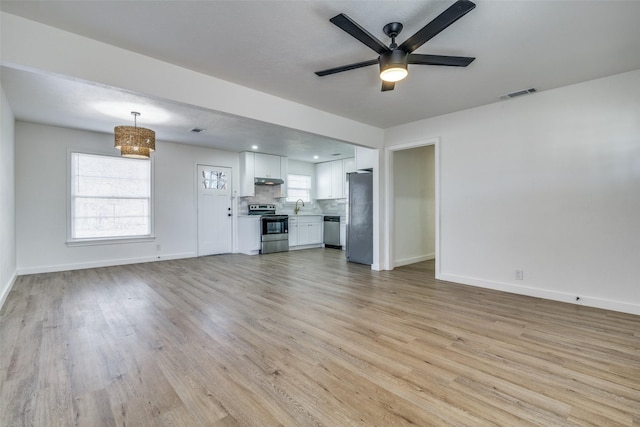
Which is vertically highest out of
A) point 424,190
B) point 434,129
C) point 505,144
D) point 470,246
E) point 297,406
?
point 434,129

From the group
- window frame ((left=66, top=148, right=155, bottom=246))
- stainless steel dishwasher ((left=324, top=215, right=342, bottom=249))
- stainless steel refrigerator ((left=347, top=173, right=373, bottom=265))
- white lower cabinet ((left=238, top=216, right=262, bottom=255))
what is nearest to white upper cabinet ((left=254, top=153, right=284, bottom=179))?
white lower cabinet ((left=238, top=216, right=262, bottom=255))

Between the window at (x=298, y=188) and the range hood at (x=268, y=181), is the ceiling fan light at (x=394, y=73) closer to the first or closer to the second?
the range hood at (x=268, y=181)

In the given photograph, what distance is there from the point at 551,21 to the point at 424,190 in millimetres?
4197

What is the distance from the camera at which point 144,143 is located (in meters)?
4.19

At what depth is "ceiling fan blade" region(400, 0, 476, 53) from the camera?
170 centimetres

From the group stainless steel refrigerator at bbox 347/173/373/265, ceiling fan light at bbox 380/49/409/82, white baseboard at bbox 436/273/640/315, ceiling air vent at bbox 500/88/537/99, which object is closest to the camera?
ceiling fan light at bbox 380/49/409/82

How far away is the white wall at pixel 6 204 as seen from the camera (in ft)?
11.4

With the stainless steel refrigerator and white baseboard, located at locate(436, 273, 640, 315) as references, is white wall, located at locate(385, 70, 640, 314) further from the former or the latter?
the stainless steel refrigerator

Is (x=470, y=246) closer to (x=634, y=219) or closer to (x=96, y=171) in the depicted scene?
(x=634, y=219)

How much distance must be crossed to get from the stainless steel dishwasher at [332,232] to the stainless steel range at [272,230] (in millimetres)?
1281

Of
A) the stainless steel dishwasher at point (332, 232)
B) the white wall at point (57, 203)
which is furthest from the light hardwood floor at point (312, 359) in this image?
the stainless steel dishwasher at point (332, 232)

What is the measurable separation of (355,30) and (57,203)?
595cm

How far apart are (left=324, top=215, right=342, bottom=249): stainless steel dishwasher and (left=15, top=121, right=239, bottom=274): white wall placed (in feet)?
12.9

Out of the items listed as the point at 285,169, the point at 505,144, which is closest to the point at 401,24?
the point at 505,144
